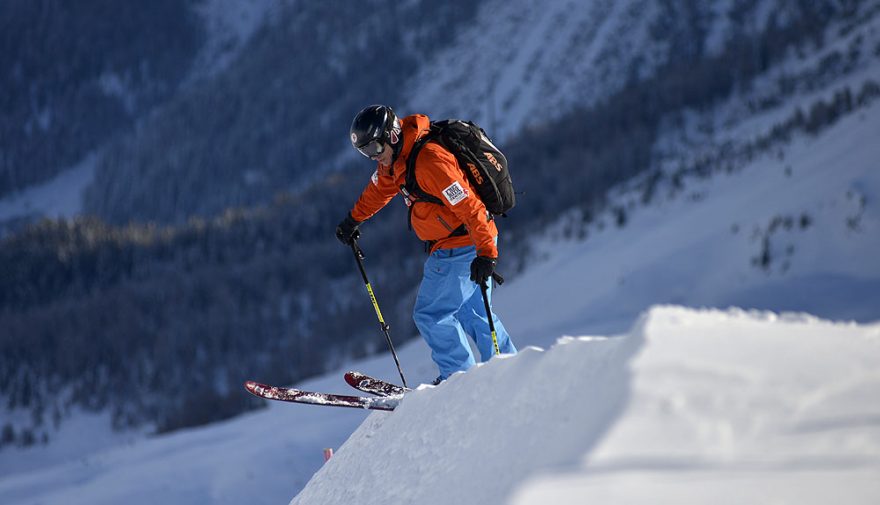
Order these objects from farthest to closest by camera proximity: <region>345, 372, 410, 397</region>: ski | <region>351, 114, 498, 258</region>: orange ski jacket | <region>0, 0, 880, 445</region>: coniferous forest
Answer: <region>0, 0, 880, 445</region>: coniferous forest
<region>345, 372, 410, 397</region>: ski
<region>351, 114, 498, 258</region>: orange ski jacket

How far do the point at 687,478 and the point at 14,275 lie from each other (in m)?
38.6

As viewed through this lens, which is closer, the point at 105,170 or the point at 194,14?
the point at 105,170

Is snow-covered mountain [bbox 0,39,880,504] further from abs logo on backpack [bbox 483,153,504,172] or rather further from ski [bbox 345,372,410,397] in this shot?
abs logo on backpack [bbox 483,153,504,172]

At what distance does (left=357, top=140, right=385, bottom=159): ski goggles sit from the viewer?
5.16 meters

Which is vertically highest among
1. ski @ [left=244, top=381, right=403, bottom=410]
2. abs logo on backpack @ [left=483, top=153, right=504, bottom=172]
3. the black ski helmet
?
the black ski helmet

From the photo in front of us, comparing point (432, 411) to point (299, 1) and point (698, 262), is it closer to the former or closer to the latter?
point (698, 262)

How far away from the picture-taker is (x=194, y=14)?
7806 centimetres

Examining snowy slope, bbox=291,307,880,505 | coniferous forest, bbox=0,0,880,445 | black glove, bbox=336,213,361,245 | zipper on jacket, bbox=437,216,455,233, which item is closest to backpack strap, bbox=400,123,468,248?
zipper on jacket, bbox=437,216,455,233

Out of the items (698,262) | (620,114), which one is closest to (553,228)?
(698,262)

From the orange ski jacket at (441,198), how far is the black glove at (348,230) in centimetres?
82

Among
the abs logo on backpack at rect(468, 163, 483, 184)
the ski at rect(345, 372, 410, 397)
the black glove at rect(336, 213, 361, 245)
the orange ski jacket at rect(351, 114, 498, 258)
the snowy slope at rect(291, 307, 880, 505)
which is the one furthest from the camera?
the black glove at rect(336, 213, 361, 245)

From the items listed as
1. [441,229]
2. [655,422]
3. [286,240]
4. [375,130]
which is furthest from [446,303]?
[286,240]

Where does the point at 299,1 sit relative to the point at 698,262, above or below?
above

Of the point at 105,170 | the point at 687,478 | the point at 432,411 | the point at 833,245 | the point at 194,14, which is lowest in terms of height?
the point at 687,478
